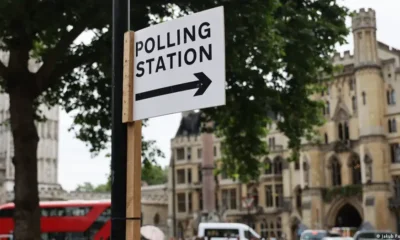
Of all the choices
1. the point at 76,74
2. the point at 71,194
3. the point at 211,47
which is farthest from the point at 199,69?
the point at 71,194

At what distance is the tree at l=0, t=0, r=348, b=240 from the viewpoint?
1525cm

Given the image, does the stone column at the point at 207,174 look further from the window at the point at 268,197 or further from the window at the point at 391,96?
the window at the point at 268,197

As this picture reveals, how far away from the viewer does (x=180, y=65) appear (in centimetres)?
407

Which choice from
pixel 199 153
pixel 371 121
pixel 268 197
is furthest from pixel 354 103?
pixel 199 153

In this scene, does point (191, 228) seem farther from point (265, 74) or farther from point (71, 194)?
point (265, 74)

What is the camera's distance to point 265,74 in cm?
1844

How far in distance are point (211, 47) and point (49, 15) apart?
12.1 metres

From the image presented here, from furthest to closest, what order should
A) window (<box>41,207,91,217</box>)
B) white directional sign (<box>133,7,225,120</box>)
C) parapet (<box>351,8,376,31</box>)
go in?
parapet (<box>351,8,376,31</box>) → window (<box>41,207,91,217</box>) → white directional sign (<box>133,7,225,120</box>)

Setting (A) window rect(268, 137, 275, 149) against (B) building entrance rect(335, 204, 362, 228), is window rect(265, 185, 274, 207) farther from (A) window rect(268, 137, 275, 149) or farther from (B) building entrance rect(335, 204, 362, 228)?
(B) building entrance rect(335, 204, 362, 228)

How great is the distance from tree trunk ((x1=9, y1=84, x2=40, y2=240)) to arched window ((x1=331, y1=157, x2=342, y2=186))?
40.1 metres

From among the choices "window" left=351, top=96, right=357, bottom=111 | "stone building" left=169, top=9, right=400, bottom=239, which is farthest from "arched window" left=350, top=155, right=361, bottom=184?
"window" left=351, top=96, right=357, bottom=111

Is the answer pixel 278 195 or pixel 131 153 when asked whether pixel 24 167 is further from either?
pixel 278 195

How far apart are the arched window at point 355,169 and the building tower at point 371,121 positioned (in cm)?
201

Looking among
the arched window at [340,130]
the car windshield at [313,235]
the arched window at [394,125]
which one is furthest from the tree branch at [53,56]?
the arched window at [340,130]
